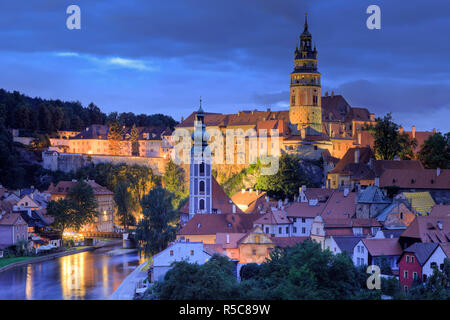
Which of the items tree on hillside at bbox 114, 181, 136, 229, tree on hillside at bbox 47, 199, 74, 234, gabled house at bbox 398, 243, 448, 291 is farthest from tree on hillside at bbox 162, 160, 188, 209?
gabled house at bbox 398, 243, 448, 291

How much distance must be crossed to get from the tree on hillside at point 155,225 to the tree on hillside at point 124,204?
20.0 metres

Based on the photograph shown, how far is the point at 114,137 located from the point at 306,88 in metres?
29.9

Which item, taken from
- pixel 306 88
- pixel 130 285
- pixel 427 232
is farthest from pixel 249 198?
pixel 427 232

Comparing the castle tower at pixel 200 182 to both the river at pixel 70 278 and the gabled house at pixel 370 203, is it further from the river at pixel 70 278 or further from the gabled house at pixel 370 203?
the gabled house at pixel 370 203

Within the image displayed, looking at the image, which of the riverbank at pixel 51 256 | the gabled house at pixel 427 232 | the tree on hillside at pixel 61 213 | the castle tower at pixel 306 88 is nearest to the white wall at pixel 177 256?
the gabled house at pixel 427 232

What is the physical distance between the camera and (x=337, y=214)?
48781 mm

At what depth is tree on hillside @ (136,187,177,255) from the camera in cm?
5072

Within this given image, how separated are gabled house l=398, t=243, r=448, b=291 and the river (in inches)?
652

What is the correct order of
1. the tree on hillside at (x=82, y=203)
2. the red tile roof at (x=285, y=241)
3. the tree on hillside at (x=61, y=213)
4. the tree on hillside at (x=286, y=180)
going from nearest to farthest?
the red tile roof at (x=285, y=241) → the tree on hillside at (x=61, y=213) → the tree on hillside at (x=286, y=180) → the tree on hillside at (x=82, y=203)

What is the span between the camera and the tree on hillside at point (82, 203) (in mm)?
65500

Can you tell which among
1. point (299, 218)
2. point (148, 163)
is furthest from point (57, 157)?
point (299, 218)

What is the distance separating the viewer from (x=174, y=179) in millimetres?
84750
